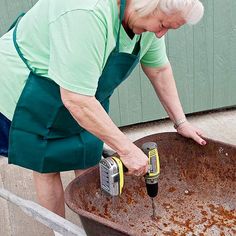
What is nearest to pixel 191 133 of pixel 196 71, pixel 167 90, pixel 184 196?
pixel 167 90

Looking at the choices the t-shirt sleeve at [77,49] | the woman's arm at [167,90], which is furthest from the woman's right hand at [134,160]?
the woman's arm at [167,90]

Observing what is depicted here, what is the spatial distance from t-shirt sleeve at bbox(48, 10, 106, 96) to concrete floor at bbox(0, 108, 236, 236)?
124 centimetres

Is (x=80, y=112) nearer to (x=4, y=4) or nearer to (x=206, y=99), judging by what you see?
(x=4, y=4)

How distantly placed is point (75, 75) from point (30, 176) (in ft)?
5.41

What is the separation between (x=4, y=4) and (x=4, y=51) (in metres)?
1.13

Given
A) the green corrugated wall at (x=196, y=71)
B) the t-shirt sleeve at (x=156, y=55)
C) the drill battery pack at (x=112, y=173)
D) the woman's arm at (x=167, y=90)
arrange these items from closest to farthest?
the drill battery pack at (x=112, y=173) → the t-shirt sleeve at (x=156, y=55) → the woman's arm at (x=167, y=90) → the green corrugated wall at (x=196, y=71)

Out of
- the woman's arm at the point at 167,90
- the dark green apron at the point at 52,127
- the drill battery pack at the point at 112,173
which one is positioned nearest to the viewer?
the drill battery pack at the point at 112,173

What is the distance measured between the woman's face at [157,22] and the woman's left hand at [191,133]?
1.82ft

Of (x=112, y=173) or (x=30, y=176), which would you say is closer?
(x=112, y=173)

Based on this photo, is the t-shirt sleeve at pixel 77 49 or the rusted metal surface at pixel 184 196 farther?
the rusted metal surface at pixel 184 196

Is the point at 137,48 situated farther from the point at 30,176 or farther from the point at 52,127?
the point at 30,176

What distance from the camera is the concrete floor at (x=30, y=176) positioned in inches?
101

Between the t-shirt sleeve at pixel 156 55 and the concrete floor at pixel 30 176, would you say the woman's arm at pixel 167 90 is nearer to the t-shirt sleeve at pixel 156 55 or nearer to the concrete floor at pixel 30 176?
the t-shirt sleeve at pixel 156 55

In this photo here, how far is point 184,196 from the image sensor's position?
2207mm
